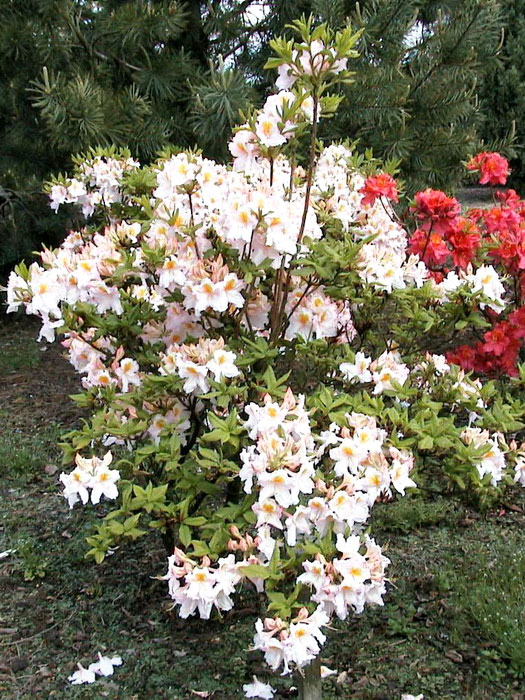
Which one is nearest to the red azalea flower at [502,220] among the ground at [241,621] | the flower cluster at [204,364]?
the ground at [241,621]

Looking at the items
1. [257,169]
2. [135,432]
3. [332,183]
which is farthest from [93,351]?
[332,183]

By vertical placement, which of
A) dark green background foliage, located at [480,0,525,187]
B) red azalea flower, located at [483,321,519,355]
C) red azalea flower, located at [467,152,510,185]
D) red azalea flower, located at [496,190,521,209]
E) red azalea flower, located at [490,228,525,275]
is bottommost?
red azalea flower, located at [483,321,519,355]

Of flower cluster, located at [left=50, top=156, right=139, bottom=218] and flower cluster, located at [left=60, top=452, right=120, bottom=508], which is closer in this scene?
flower cluster, located at [left=60, top=452, right=120, bottom=508]

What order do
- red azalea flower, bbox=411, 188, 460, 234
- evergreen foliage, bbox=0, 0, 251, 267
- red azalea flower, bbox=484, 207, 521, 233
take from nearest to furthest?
1. red azalea flower, bbox=411, 188, 460, 234
2. red azalea flower, bbox=484, 207, 521, 233
3. evergreen foliage, bbox=0, 0, 251, 267

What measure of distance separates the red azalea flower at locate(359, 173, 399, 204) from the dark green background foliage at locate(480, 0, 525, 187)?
801cm

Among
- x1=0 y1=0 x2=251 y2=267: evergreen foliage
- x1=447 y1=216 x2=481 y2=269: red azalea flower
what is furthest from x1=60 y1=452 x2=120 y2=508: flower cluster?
x1=0 y1=0 x2=251 y2=267: evergreen foliage

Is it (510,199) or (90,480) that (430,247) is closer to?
(510,199)

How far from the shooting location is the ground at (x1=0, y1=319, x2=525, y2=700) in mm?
1995

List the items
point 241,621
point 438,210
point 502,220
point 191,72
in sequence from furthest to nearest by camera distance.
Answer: point 191,72
point 502,220
point 438,210
point 241,621

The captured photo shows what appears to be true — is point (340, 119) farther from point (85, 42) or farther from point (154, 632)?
point (154, 632)

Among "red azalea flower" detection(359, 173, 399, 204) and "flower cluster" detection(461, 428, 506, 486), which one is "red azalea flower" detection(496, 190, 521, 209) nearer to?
"red azalea flower" detection(359, 173, 399, 204)

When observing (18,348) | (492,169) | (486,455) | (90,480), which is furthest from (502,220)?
(18,348)

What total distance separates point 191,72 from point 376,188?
7.00ft

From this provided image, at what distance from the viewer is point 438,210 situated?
9.25 feet
